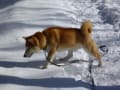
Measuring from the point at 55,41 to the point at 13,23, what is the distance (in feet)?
9.03

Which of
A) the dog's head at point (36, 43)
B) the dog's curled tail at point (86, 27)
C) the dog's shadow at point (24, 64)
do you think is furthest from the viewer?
the dog's shadow at point (24, 64)

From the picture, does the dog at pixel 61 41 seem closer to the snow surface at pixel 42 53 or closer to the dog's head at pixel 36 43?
the dog's head at pixel 36 43

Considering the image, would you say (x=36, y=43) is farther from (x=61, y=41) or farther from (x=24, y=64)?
(x=24, y=64)

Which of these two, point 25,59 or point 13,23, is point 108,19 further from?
point 25,59

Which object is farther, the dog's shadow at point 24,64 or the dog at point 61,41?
the dog's shadow at point 24,64

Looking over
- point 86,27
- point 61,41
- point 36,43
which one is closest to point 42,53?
point 61,41

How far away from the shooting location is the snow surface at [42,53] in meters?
5.66

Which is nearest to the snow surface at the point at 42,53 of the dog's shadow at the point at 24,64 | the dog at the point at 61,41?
the dog's shadow at the point at 24,64

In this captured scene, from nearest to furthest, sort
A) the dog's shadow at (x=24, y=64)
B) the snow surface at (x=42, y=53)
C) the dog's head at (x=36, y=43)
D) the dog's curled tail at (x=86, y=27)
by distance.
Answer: the snow surface at (x=42, y=53) < the dog's head at (x=36, y=43) < the dog's curled tail at (x=86, y=27) < the dog's shadow at (x=24, y=64)

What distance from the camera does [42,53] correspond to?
692 cm

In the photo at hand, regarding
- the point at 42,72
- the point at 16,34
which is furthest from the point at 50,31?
the point at 16,34

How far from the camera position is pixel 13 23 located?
28.5 ft

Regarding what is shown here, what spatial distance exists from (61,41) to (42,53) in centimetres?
→ 81

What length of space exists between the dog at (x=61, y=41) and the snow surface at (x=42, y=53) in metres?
0.27
